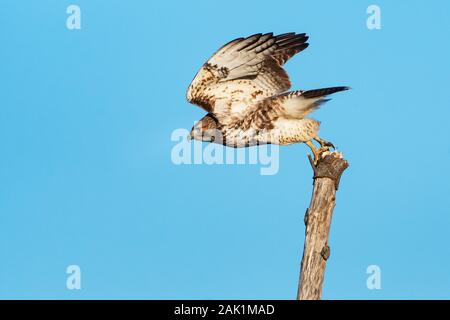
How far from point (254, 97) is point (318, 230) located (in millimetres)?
3248

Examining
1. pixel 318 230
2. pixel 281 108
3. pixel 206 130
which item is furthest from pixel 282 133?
pixel 318 230

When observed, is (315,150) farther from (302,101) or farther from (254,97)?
(254,97)

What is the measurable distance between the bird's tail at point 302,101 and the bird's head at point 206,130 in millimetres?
1212

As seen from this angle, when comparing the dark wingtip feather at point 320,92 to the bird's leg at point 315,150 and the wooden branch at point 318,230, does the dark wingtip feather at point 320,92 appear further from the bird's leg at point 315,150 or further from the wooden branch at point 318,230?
the wooden branch at point 318,230

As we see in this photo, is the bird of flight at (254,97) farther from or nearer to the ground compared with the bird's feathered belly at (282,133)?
farther from the ground

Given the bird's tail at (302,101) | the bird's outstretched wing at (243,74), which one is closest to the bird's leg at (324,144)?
the bird's tail at (302,101)

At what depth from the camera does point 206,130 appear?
43.6 feet

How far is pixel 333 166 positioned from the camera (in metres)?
11.2

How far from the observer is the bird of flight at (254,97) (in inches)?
489

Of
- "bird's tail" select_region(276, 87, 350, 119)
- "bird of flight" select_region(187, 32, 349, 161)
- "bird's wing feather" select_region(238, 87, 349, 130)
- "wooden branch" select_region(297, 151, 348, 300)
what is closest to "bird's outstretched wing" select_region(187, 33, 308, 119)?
"bird of flight" select_region(187, 32, 349, 161)

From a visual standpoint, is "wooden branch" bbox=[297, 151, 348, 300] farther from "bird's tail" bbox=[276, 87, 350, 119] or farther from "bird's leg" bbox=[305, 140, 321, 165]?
"bird's tail" bbox=[276, 87, 350, 119]
